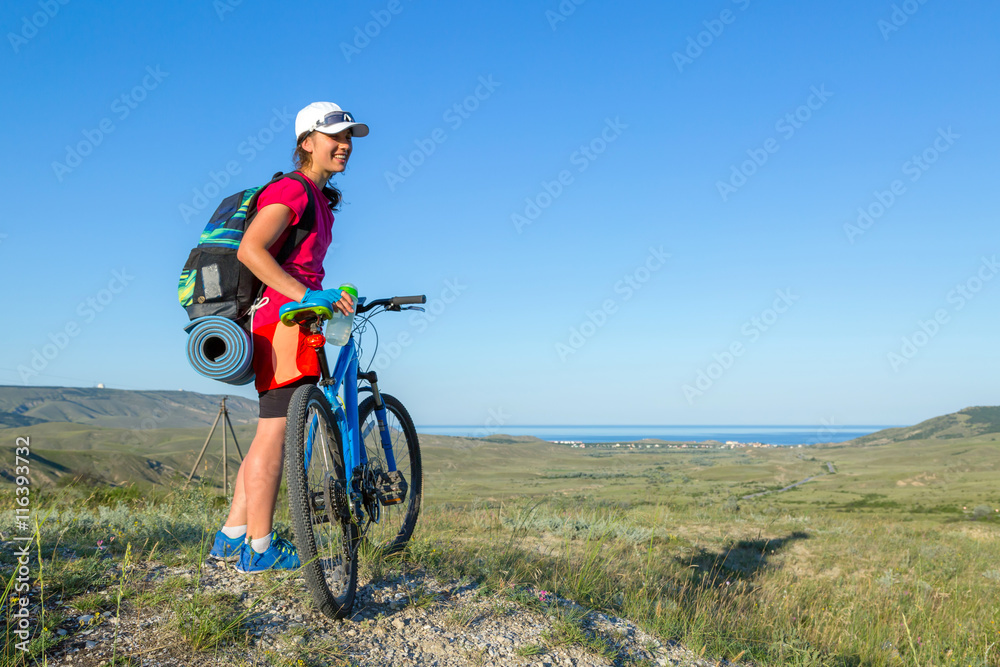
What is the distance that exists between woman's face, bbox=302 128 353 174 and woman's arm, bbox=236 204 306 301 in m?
0.48

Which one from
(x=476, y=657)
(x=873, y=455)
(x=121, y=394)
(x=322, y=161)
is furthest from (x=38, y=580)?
(x=121, y=394)

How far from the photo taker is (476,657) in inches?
116

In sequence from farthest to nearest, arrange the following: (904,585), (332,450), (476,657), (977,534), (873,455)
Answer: (873,455) < (977,534) < (904,585) < (332,450) < (476,657)

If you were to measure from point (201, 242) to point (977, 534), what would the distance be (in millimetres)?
15329

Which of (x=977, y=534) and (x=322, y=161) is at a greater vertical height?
(x=322, y=161)

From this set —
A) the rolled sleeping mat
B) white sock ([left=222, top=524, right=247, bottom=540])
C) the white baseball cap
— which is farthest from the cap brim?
white sock ([left=222, top=524, right=247, bottom=540])

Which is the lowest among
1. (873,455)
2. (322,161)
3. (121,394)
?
(873,455)

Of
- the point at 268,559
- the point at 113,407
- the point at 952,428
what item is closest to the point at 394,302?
the point at 268,559

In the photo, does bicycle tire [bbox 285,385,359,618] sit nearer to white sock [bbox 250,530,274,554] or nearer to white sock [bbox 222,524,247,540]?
white sock [bbox 250,530,274,554]

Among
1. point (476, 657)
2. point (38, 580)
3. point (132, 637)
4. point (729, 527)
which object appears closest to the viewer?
point (132, 637)

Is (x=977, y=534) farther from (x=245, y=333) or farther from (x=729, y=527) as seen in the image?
(x=245, y=333)

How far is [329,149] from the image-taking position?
3.29 meters

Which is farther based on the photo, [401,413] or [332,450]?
[401,413]

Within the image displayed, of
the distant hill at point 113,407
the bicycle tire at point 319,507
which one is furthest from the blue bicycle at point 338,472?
the distant hill at point 113,407
